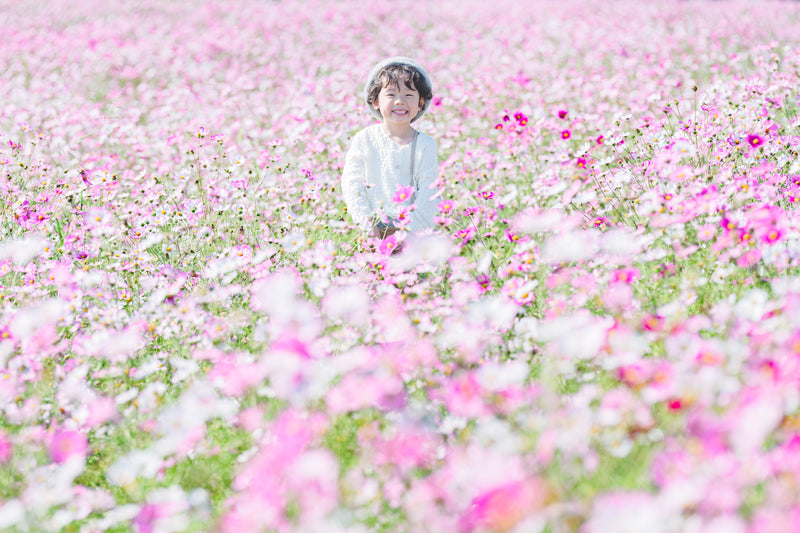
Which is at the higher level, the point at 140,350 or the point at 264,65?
the point at 264,65

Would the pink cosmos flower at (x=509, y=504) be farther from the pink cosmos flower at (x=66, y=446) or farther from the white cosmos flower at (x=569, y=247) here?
the pink cosmos flower at (x=66, y=446)

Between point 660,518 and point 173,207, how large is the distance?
2984 mm

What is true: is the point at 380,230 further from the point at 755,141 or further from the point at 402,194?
the point at 755,141

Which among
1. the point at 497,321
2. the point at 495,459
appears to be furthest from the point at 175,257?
the point at 495,459

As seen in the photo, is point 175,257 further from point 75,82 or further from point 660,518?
point 75,82

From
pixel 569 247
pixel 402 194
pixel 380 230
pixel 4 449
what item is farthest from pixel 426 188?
pixel 4 449

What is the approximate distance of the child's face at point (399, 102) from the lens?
361 centimetres

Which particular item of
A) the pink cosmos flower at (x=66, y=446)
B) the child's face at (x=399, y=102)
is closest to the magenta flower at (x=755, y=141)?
the child's face at (x=399, y=102)

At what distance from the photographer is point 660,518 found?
4.33 ft

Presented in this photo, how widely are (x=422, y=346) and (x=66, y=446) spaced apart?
4.01 ft

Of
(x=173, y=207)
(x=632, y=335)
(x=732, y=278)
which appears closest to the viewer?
(x=632, y=335)

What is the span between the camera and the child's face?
11.8 feet

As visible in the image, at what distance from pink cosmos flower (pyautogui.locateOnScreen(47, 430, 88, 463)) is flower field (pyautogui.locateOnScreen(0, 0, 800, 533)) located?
12 mm

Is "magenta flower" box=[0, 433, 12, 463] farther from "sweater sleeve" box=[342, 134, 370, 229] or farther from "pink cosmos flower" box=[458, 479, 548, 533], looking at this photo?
"sweater sleeve" box=[342, 134, 370, 229]
